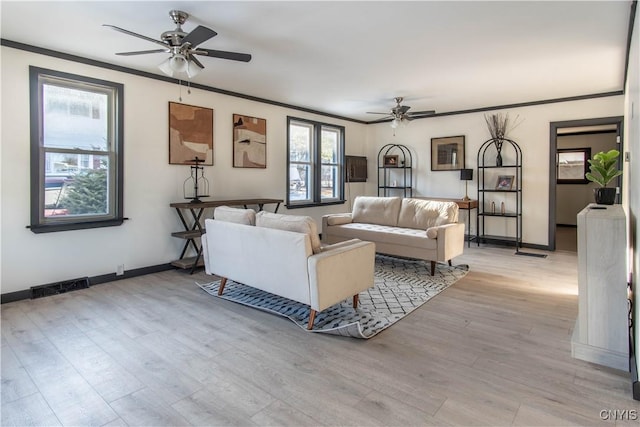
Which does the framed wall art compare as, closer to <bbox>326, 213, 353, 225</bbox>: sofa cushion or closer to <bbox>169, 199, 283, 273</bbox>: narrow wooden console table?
<bbox>169, 199, 283, 273</bbox>: narrow wooden console table

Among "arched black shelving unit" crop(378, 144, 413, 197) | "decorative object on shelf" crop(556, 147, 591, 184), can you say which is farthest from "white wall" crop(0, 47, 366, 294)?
"decorative object on shelf" crop(556, 147, 591, 184)

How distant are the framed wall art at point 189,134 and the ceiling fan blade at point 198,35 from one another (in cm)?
209

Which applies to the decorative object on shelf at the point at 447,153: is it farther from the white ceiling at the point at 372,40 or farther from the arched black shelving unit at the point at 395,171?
the white ceiling at the point at 372,40

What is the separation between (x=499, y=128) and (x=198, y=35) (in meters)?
5.68

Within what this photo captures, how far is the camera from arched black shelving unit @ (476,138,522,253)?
6.59m

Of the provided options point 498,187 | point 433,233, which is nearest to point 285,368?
point 433,233

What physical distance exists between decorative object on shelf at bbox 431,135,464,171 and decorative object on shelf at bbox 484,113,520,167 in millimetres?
589

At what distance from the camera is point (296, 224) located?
3.11 meters

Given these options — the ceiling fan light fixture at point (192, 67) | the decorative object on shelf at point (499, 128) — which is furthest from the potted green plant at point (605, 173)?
the decorative object on shelf at point (499, 128)

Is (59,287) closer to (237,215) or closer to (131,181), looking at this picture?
(131,181)

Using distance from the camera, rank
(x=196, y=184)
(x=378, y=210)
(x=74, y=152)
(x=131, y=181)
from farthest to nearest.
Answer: (x=378, y=210), (x=196, y=184), (x=131, y=181), (x=74, y=152)

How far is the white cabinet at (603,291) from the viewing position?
2355 mm

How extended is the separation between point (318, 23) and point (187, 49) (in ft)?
3.70

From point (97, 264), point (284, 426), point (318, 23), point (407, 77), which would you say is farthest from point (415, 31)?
point (97, 264)
